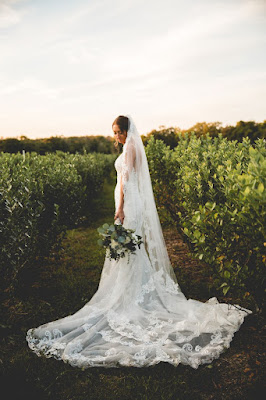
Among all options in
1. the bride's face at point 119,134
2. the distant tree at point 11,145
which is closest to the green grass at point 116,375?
the bride's face at point 119,134

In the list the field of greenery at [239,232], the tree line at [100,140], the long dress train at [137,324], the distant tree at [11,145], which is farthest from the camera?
the tree line at [100,140]

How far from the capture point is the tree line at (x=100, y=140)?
17656 mm

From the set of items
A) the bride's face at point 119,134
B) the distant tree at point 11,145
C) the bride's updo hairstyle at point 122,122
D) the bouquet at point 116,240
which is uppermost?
the distant tree at point 11,145

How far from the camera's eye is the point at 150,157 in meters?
7.84

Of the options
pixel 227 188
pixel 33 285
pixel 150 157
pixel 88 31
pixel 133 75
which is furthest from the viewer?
pixel 133 75

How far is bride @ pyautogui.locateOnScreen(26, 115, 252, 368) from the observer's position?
3152 mm

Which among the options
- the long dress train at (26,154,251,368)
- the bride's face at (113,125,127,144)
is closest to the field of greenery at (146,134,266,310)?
the long dress train at (26,154,251,368)

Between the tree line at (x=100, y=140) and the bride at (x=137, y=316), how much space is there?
2.10 metres

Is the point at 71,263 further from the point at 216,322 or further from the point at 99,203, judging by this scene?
the point at 99,203

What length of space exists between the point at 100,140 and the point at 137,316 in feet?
106

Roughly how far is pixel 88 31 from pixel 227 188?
8.35m

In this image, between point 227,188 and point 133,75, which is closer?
point 227,188

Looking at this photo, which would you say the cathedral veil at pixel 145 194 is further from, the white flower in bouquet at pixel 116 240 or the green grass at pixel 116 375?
the green grass at pixel 116 375

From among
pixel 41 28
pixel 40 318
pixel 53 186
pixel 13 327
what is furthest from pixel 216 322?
pixel 41 28
